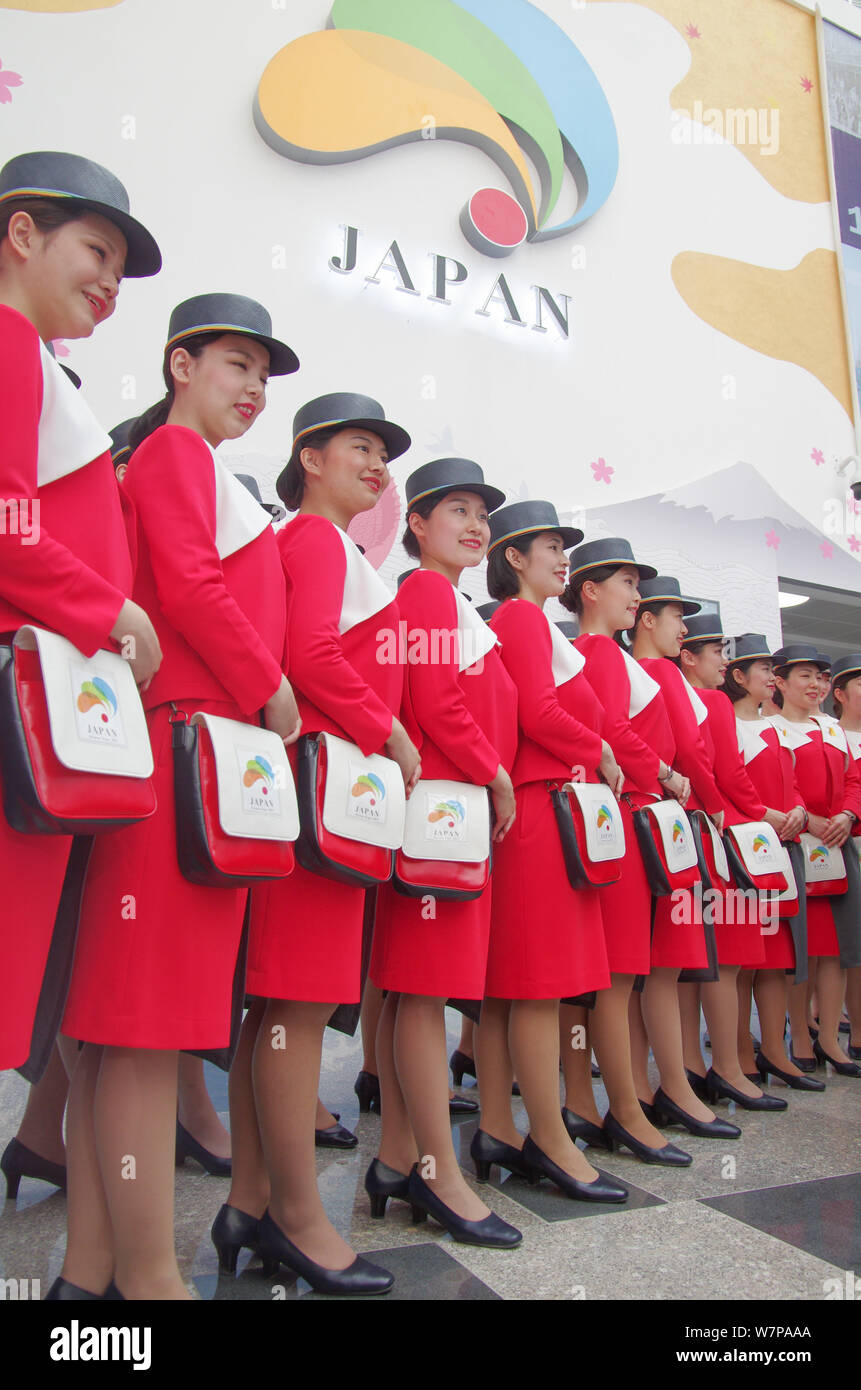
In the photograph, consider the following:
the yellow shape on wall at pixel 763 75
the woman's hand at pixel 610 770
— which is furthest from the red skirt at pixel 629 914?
the yellow shape on wall at pixel 763 75

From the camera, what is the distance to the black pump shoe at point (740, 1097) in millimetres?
2898

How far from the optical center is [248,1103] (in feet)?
5.41

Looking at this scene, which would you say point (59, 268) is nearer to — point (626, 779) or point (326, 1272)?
point (326, 1272)

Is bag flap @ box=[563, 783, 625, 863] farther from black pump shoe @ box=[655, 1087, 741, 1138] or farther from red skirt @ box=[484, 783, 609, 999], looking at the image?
black pump shoe @ box=[655, 1087, 741, 1138]

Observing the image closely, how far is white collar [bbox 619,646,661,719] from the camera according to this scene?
273 centimetres

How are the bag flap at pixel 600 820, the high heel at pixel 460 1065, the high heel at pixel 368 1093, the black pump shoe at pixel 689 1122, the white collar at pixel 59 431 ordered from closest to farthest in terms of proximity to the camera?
the white collar at pixel 59 431 < the bag flap at pixel 600 820 < the black pump shoe at pixel 689 1122 < the high heel at pixel 368 1093 < the high heel at pixel 460 1065

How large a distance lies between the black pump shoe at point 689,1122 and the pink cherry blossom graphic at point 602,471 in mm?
3415

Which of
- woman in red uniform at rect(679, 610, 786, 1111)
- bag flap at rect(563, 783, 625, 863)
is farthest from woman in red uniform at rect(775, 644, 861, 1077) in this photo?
bag flap at rect(563, 783, 625, 863)

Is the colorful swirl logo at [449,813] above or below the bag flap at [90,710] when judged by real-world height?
below

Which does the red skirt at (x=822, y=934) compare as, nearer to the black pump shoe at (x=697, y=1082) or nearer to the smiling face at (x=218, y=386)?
the black pump shoe at (x=697, y=1082)

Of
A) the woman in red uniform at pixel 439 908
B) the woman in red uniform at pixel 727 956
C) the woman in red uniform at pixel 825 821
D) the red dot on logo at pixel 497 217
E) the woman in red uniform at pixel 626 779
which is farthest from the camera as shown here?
the red dot on logo at pixel 497 217

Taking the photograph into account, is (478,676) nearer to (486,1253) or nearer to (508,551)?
(508,551)

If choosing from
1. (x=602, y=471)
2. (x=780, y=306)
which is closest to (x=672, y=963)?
(x=602, y=471)
